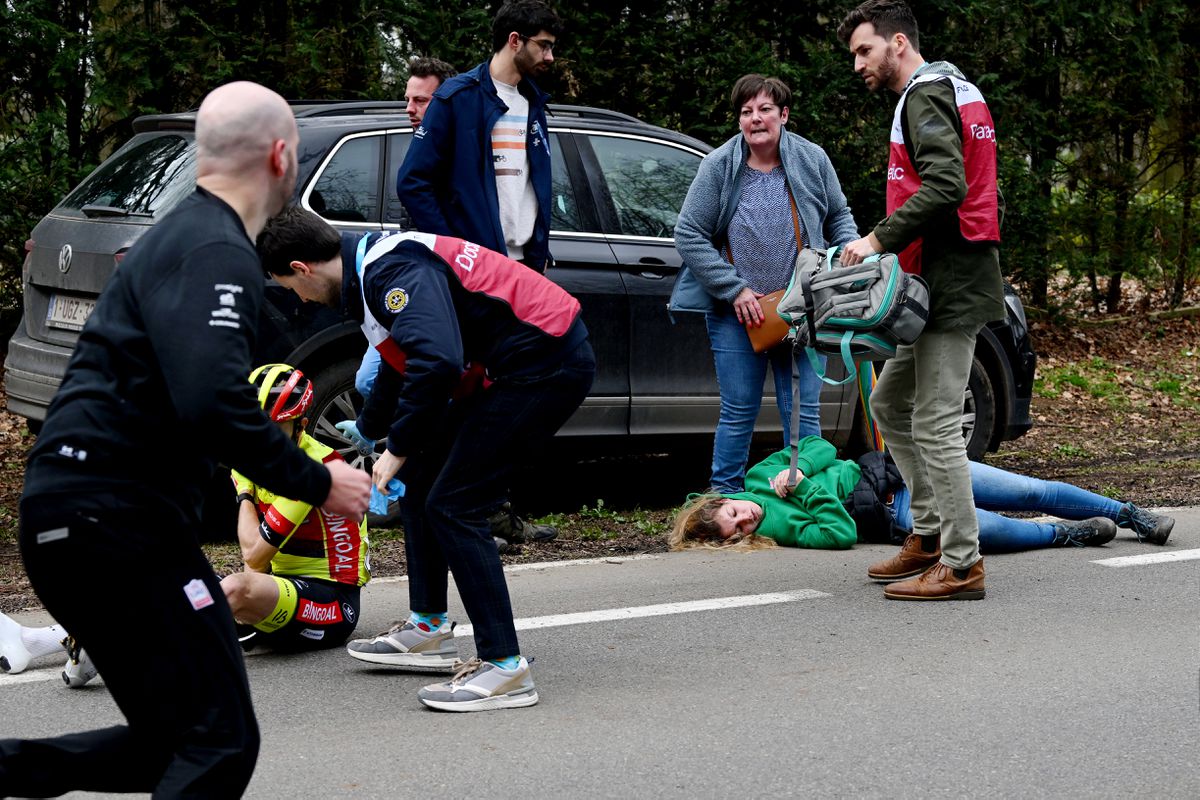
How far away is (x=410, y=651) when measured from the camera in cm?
494

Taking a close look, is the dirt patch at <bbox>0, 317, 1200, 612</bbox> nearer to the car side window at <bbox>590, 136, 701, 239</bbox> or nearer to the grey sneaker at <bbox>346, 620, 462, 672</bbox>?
the car side window at <bbox>590, 136, 701, 239</bbox>

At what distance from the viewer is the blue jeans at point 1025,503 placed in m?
6.75

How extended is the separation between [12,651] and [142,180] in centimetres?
279

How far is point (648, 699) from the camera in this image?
15.1ft

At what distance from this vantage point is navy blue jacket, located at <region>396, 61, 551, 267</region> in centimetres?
611

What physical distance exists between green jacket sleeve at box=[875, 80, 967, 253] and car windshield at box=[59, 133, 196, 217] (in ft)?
10.2

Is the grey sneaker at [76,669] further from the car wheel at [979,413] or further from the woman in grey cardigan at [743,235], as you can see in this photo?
the car wheel at [979,413]

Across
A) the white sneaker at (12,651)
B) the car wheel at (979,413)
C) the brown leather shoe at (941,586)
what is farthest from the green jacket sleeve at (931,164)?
the white sneaker at (12,651)

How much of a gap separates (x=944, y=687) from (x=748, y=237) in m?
2.87

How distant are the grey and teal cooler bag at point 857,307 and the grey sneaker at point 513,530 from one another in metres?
1.71

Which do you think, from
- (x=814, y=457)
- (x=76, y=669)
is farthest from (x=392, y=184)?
(x=76, y=669)

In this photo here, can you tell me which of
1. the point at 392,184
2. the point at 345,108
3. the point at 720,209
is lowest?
the point at 720,209

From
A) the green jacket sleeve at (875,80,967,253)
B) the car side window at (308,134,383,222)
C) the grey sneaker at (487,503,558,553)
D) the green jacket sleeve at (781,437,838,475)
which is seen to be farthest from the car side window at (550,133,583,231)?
the green jacket sleeve at (875,80,967,253)

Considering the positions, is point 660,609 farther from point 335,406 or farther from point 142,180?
point 142,180
